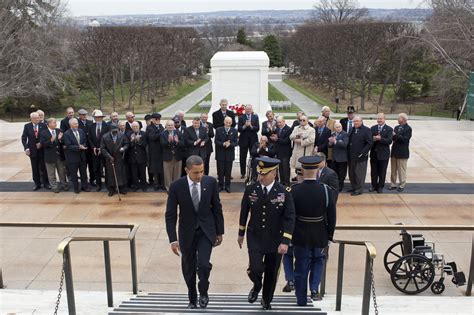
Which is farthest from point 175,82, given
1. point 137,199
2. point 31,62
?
point 137,199

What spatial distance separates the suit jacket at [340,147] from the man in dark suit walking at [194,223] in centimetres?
525

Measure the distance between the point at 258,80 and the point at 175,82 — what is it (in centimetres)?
3881

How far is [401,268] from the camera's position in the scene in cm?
624

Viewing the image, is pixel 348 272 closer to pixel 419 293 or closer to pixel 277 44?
pixel 419 293

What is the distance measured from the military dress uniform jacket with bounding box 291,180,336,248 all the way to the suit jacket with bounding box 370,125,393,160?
5287 millimetres

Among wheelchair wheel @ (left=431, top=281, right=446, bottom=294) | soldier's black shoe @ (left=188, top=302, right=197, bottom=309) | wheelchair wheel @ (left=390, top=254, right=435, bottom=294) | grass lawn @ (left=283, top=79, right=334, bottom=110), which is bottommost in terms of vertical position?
grass lawn @ (left=283, top=79, right=334, bottom=110)

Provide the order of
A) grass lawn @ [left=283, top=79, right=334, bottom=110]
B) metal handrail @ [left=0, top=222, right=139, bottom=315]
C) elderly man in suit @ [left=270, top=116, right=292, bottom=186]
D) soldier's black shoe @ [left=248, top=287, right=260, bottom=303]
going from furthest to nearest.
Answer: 1. grass lawn @ [left=283, top=79, right=334, bottom=110]
2. elderly man in suit @ [left=270, top=116, right=292, bottom=186]
3. soldier's black shoe @ [left=248, top=287, right=260, bottom=303]
4. metal handrail @ [left=0, top=222, right=139, bottom=315]

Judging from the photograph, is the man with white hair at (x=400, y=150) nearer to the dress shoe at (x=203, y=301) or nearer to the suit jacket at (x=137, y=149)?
the suit jacket at (x=137, y=149)

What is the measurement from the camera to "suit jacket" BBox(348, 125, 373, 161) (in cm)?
988

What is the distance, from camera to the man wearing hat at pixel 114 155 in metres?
9.88

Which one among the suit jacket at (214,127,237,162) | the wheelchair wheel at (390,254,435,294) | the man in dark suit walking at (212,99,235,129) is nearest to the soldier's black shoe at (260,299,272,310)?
the wheelchair wheel at (390,254,435,294)

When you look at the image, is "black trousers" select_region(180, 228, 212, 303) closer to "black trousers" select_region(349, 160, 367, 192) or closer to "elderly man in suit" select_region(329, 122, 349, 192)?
"elderly man in suit" select_region(329, 122, 349, 192)

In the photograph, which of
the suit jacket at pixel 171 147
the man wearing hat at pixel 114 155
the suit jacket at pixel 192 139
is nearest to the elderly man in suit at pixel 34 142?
the man wearing hat at pixel 114 155

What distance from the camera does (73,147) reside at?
32.9 feet
